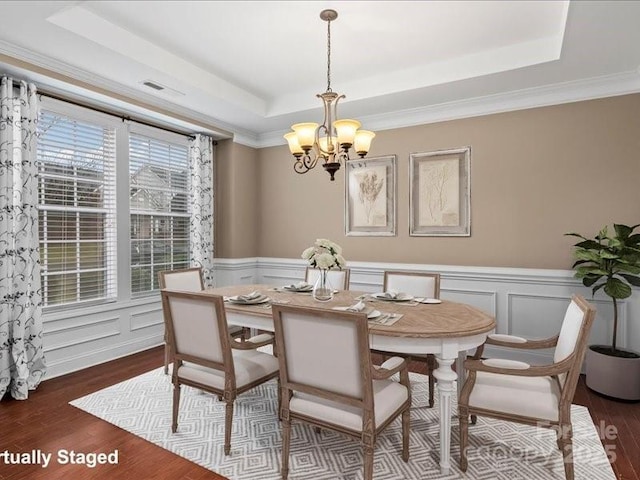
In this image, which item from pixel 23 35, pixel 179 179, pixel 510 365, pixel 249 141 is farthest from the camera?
pixel 249 141

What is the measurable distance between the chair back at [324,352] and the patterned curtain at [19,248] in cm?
250

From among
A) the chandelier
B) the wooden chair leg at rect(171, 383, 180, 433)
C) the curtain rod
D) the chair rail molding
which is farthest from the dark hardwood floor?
the curtain rod

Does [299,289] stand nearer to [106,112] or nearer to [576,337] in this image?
[576,337]

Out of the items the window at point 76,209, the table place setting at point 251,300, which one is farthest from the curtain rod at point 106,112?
the table place setting at point 251,300

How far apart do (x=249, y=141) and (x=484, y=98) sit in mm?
3062

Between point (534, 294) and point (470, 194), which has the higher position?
point (470, 194)

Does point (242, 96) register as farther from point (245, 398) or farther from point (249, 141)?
point (245, 398)

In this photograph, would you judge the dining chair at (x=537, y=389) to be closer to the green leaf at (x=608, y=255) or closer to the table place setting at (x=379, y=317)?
the table place setting at (x=379, y=317)

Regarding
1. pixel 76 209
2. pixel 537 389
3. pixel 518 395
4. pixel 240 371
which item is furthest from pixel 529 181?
pixel 76 209

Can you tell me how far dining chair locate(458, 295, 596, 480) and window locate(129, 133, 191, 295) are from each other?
12.1 ft

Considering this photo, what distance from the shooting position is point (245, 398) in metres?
3.09

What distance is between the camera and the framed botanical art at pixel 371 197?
445 cm

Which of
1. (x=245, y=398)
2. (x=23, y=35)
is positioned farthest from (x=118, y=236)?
(x=245, y=398)

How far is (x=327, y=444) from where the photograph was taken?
7.82ft
